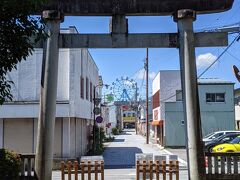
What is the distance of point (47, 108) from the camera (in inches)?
547

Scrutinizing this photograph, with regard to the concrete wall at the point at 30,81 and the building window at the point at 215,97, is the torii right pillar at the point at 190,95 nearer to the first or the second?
the concrete wall at the point at 30,81

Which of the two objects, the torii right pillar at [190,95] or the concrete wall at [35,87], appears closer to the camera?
the torii right pillar at [190,95]

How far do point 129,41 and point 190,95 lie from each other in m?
2.56

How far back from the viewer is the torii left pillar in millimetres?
13812

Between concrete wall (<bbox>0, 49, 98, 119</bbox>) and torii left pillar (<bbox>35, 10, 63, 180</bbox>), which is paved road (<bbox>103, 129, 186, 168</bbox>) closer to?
concrete wall (<bbox>0, 49, 98, 119</bbox>)

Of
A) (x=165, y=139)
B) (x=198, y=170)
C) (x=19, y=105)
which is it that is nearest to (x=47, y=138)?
(x=198, y=170)

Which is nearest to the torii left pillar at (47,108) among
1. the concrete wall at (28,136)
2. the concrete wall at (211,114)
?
the concrete wall at (28,136)

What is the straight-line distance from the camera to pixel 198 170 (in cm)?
1386

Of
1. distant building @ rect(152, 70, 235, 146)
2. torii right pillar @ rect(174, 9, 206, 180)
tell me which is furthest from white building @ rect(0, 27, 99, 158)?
distant building @ rect(152, 70, 235, 146)

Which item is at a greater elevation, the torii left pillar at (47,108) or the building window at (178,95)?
the building window at (178,95)

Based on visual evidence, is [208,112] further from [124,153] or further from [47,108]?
[47,108]

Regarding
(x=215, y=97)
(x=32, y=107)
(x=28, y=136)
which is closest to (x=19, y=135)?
(x=28, y=136)

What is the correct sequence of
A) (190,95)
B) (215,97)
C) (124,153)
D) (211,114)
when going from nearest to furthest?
(190,95) < (124,153) < (211,114) < (215,97)

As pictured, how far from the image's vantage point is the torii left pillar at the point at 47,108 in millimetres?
13812
